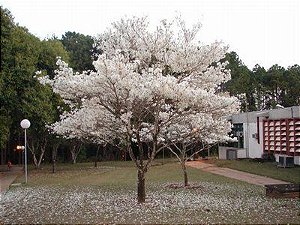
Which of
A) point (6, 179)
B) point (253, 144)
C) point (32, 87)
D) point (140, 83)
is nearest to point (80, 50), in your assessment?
point (32, 87)

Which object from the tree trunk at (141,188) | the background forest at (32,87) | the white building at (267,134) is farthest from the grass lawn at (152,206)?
the white building at (267,134)

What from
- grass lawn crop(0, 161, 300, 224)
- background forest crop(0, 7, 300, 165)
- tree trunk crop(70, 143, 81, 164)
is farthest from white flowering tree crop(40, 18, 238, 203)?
tree trunk crop(70, 143, 81, 164)

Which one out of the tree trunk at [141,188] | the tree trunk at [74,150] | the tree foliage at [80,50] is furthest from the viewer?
the tree foliage at [80,50]

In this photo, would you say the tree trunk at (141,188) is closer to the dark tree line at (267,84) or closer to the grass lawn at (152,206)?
the grass lawn at (152,206)

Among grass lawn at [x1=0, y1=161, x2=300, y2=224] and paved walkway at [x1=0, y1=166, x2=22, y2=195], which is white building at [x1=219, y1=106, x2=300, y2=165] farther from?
paved walkway at [x1=0, y1=166, x2=22, y2=195]

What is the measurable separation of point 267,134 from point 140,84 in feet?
79.2

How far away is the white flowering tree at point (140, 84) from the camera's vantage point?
14.3m

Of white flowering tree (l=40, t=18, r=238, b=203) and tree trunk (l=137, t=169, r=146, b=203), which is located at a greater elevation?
white flowering tree (l=40, t=18, r=238, b=203)

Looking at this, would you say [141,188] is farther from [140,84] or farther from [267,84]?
[267,84]

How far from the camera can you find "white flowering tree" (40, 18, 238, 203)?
14.3 metres

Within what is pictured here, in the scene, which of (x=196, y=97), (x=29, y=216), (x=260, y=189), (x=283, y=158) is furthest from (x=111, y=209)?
(x=283, y=158)

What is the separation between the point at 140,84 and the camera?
14344 mm

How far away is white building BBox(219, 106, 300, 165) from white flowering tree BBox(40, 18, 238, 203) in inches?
600

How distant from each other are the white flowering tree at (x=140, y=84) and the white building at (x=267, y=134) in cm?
1524
